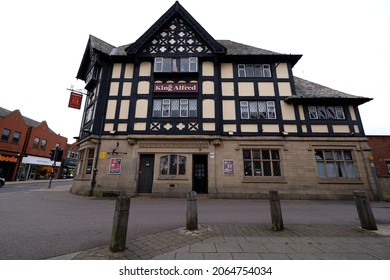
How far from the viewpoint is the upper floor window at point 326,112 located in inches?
499

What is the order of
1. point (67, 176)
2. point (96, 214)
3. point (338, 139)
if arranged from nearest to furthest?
1. point (96, 214)
2. point (338, 139)
3. point (67, 176)

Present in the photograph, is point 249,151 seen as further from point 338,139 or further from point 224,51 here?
point 224,51

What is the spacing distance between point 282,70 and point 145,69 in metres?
11.2

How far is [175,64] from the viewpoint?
1340cm

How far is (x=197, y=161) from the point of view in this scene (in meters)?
12.9

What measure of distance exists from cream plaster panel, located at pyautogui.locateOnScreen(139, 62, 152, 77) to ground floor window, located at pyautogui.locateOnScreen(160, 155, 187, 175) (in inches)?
276

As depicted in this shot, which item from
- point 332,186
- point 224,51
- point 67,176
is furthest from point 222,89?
point 67,176

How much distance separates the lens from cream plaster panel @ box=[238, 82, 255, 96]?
13.2 meters

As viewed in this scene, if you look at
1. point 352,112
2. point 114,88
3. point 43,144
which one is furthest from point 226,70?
point 43,144

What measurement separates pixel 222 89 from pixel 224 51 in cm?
302

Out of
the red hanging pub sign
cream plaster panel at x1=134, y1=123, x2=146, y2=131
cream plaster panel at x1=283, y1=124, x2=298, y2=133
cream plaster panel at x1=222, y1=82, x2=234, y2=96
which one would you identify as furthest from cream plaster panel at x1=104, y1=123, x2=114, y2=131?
cream plaster panel at x1=283, y1=124, x2=298, y2=133

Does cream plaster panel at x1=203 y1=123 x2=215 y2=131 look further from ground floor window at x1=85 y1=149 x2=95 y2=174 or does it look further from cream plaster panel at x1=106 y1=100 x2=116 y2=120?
ground floor window at x1=85 y1=149 x2=95 y2=174

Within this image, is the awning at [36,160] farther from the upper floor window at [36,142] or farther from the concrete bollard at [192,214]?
the concrete bollard at [192,214]

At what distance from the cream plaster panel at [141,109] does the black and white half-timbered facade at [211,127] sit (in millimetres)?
86
